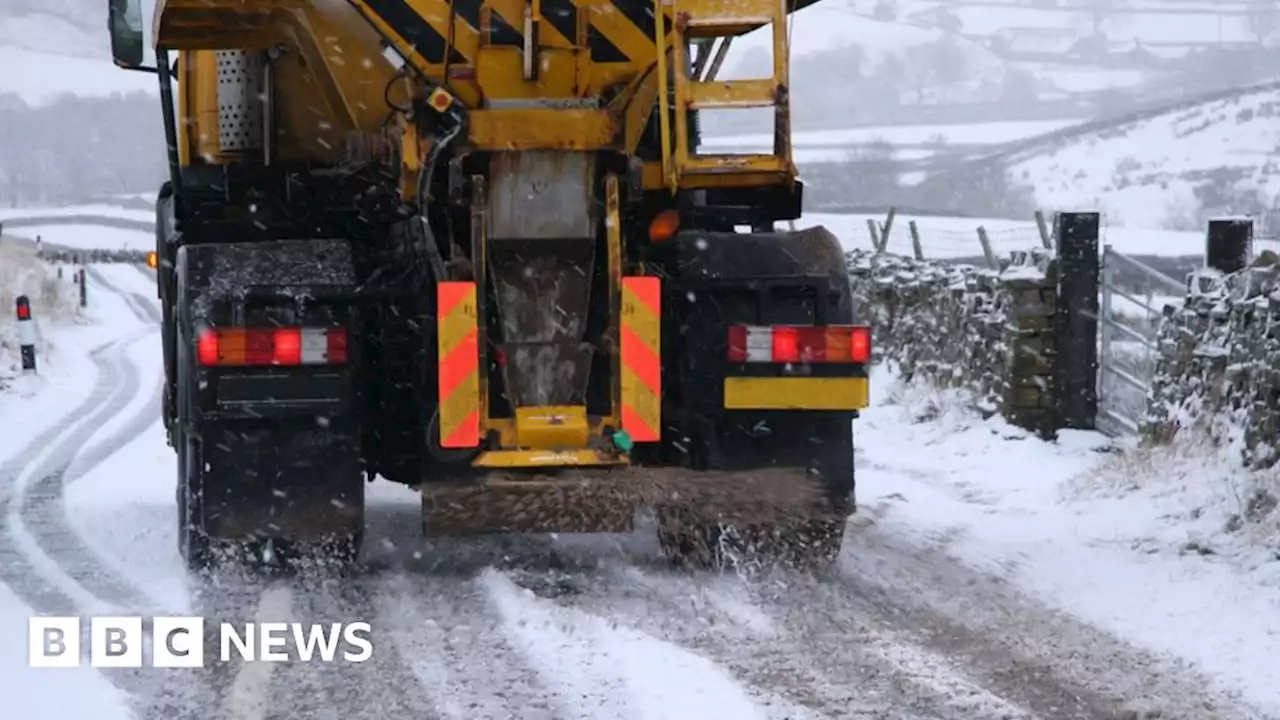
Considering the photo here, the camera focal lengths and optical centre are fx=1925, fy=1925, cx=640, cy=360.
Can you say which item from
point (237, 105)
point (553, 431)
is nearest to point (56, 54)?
point (237, 105)

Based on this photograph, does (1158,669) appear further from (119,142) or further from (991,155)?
(119,142)

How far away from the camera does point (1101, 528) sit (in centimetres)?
949

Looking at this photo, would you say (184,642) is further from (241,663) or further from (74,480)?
(74,480)

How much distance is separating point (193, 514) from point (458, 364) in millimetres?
1460

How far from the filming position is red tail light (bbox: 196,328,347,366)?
7941 mm

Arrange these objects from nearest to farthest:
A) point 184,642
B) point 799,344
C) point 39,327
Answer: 1. point 184,642
2. point 799,344
3. point 39,327

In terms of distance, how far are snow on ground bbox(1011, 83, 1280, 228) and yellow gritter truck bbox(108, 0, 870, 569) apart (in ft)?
96.0

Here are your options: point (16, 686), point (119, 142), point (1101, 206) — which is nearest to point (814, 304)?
point (16, 686)

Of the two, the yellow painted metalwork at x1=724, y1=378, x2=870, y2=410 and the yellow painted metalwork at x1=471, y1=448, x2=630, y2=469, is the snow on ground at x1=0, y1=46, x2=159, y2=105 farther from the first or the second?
the yellow painted metalwork at x1=471, y1=448, x2=630, y2=469

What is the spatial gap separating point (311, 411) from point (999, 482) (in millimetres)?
4879

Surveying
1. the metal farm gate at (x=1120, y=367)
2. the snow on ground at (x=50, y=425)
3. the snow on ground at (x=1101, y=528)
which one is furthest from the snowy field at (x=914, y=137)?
the snow on ground at (x=1101, y=528)

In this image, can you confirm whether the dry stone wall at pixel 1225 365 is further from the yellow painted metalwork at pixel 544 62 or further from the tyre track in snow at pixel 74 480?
the tyre track in snow at pixel 74 480

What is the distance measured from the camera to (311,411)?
8016 mm

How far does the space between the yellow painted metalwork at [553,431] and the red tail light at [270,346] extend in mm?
816
